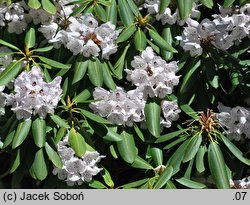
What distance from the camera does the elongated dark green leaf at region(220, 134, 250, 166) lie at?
119 inches

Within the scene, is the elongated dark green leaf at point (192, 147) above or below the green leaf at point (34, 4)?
below

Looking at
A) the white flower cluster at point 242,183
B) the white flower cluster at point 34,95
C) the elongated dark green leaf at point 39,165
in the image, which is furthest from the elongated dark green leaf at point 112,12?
the white flower cluster at point 242,183

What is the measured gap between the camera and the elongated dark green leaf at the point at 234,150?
302 cm

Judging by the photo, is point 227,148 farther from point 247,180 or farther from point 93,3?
point 93,3

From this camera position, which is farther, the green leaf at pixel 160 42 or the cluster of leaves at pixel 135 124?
the green leaf at pixel 160 42

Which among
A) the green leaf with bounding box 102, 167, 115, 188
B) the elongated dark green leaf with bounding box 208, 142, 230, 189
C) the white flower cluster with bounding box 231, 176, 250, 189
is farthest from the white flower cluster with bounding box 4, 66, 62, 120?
the white flower cluster with bounding box 231, 176, 250, 189

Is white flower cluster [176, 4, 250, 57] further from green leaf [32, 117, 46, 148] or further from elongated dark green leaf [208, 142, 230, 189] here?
green leaf [32, 117, 46, 148]

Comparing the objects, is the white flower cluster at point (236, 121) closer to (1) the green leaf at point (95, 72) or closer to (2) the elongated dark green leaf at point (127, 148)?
(2) the elongated dark green leaf at point (127, 148)

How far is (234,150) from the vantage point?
3.05 meters

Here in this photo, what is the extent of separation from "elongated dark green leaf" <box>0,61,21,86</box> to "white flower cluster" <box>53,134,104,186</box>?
36 cm

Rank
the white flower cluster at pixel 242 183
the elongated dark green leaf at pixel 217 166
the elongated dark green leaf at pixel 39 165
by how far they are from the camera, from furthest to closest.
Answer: the white flower cluster at pixel 242 183
the elongated dark green leaf at pixel 217 166
the elongated dark green leaf at pixel 39 165

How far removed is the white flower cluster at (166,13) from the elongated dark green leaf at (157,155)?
24.9 inches

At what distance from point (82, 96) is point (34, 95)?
31cm

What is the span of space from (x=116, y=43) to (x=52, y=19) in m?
0.37
